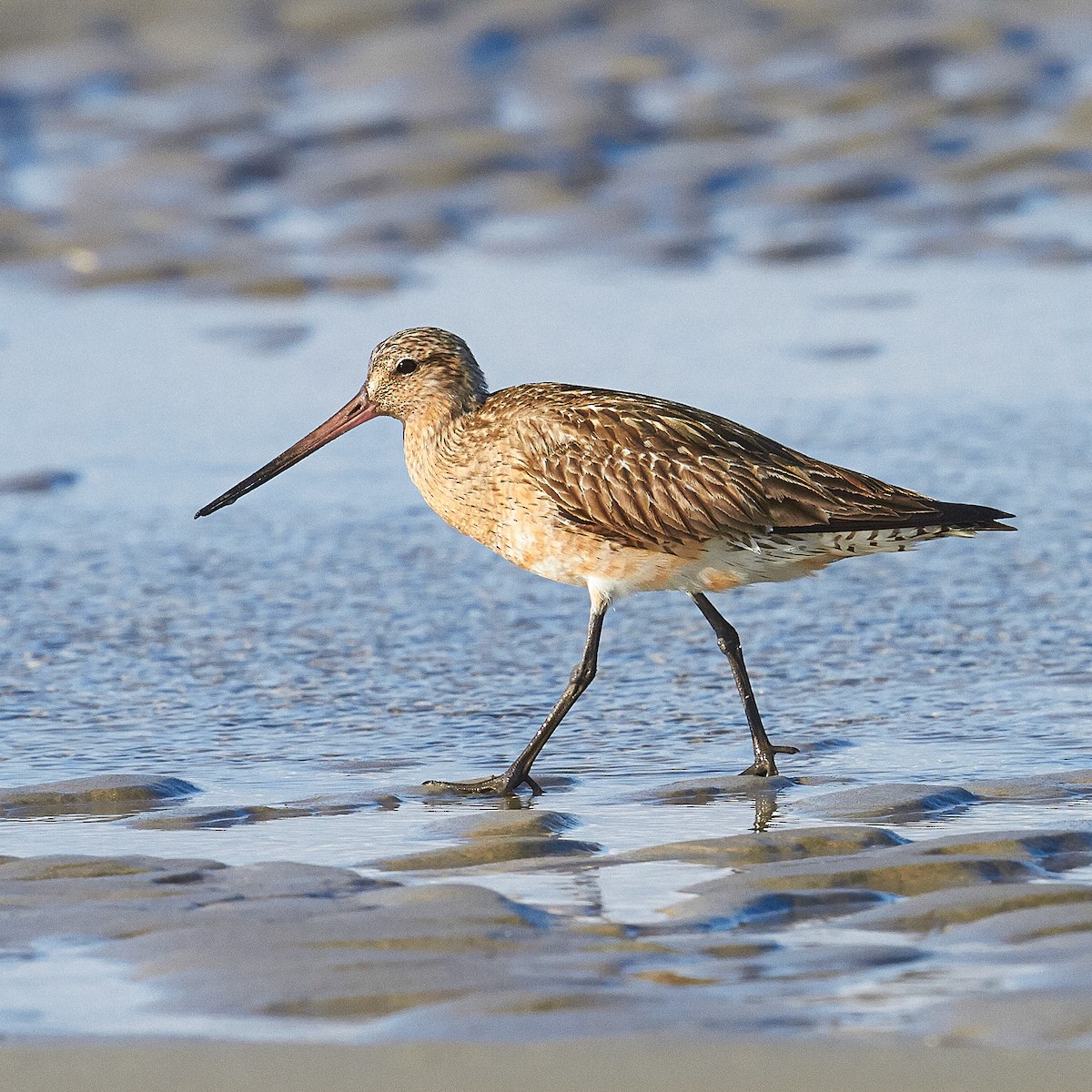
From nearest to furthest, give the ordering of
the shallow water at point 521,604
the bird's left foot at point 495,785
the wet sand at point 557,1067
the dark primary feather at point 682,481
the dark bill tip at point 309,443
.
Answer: the wet sand at point 557,1067 < the shallow water at point 521,604 < the bird's left foot at point 495,785 < the dark primary feather at point 682,481 < the dark bill tip at point 309,443

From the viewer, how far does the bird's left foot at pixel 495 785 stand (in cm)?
538

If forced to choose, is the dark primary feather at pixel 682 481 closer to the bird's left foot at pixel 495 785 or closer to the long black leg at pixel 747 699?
the long black leg at pixel 747 699

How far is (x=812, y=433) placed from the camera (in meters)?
9.31

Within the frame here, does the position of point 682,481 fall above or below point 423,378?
below

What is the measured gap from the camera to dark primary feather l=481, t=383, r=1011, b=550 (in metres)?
5.77

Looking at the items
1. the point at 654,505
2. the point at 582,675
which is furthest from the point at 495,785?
the point at 654,505

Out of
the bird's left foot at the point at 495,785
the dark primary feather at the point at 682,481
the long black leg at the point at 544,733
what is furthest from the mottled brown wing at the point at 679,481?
the bird's left foot at the point at 495,785

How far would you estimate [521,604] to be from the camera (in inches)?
291

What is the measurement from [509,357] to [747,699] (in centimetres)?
484

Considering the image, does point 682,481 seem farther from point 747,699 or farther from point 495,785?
point 495,785

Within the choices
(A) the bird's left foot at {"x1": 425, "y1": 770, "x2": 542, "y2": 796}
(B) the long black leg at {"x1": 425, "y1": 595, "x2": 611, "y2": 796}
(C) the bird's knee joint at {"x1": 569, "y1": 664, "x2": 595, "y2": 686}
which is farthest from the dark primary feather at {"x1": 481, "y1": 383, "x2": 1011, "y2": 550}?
(A) the bird's left foot at {"x1": 425, "y1": 770, "x2": 542, "y2": 796}

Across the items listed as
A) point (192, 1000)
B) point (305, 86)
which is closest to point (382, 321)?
point (305, 86)

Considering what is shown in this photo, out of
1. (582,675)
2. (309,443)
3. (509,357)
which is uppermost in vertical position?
(509,357)

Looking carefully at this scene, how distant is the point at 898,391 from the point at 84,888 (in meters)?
6.11
